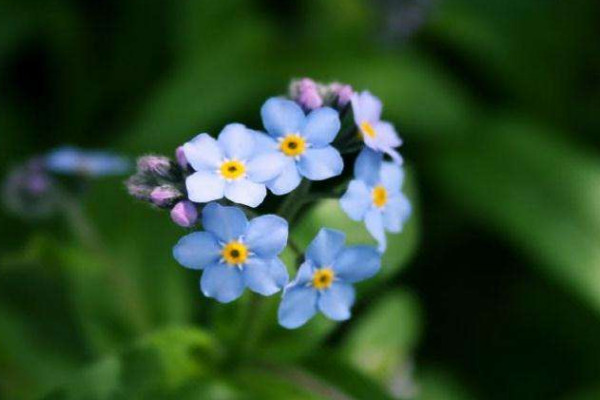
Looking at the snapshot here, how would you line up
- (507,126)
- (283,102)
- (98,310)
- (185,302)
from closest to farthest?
(283,102), (98,310), (185,302), (507,126)

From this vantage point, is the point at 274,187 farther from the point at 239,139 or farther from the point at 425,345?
the point at 425,345

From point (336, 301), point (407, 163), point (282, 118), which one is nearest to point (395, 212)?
point (336, 301)

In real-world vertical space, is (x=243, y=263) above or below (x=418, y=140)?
below

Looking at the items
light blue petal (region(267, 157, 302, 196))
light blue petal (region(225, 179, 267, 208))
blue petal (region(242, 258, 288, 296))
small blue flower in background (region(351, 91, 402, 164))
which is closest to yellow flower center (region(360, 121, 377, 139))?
small blue flower in background (region(351, 91, 402, 164))

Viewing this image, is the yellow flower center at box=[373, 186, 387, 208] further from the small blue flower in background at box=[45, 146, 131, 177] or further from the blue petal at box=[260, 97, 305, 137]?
the small blue flower in background at box=[45, 146, 131, 177]

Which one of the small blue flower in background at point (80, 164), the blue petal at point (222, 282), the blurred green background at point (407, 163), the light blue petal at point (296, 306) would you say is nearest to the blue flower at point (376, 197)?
the light blue petal at point (296, 306)

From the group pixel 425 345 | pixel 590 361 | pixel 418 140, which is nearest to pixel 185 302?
pixel 425 345

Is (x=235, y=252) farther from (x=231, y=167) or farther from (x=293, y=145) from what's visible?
(x=293, y=145)
